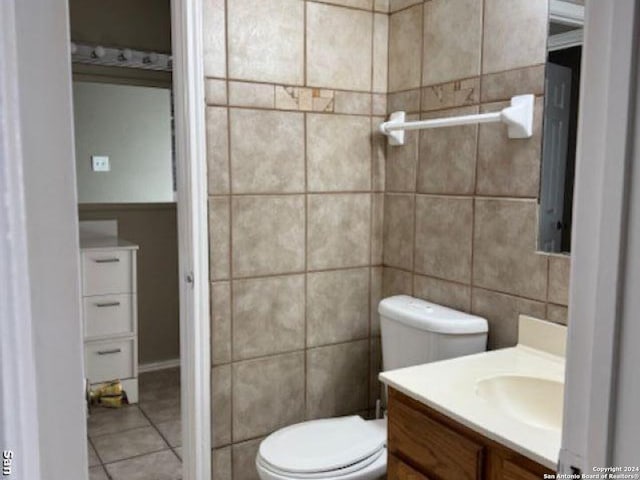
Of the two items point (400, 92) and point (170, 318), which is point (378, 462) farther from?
point (170, 318)

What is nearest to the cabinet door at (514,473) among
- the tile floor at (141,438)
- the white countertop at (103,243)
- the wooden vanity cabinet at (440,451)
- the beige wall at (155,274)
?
the wooden vanity cabinet at (440,451)

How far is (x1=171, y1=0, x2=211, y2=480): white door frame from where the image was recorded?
6.37ft

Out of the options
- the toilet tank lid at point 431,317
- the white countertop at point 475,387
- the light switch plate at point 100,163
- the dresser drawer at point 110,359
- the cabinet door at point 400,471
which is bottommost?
the dresser drawer at point 110,359

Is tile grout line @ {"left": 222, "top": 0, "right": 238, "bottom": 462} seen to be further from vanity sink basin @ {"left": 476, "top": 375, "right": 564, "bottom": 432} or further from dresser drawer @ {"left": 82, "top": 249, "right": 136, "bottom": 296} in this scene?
dresser drawer @ {"left": 82, "top": 249, "right": 136, "bottom": 296}

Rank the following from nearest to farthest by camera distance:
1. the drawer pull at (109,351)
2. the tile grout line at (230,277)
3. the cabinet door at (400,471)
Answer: the cabinet door at (400,471), the tile grout line at (230,277), the drawer pull at (109,351)

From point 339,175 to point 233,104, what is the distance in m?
0.51

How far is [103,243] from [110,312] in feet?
1.29

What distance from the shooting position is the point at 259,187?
2115 mm

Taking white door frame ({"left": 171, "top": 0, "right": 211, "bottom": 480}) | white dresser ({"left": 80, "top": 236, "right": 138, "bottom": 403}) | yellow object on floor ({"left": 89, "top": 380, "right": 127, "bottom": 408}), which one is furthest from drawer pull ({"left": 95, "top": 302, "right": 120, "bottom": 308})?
white door frame ({"left": 171, "top": 0, "right": 211, "bottom": 480})

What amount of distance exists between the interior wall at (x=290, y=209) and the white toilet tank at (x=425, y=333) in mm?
340

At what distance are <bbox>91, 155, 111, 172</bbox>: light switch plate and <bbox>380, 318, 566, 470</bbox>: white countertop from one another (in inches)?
102

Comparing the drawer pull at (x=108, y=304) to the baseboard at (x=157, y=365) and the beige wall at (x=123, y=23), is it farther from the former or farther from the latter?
the beige wall at (x=123, y=23)

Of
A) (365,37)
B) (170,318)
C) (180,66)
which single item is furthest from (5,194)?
(170,318)

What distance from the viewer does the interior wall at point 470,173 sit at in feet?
5.76
